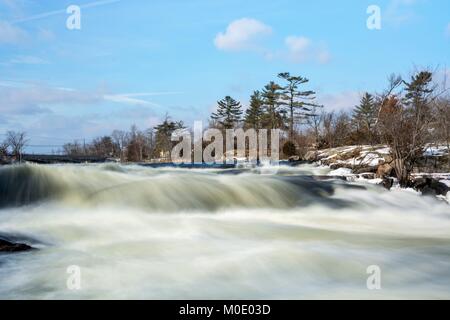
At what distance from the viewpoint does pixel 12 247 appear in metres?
7.11

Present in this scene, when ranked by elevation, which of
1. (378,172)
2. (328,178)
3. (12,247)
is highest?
(378,172)

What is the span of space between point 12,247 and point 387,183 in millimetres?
12199

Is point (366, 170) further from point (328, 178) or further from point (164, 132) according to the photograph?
point (164, 132)

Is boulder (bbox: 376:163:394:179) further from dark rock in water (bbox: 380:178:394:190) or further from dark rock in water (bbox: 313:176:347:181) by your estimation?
dark rock in water (bbox: 313:176:347:181)

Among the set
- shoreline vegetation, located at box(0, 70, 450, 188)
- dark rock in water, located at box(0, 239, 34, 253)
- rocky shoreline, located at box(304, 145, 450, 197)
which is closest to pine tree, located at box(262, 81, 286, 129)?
shoreline vegetation, located at box(0, 70, 450, 188)

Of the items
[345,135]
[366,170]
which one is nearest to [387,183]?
[366,170]

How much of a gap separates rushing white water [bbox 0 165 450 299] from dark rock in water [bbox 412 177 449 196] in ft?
3.46

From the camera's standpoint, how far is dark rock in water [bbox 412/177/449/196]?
574 inches

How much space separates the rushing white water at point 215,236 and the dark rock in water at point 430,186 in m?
1.05

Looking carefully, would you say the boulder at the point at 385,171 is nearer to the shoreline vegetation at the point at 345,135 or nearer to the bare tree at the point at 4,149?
the shoreline vegetation at the point at 345,135

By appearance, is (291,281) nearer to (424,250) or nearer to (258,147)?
(424,250)

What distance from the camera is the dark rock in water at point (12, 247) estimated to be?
7.00 m
